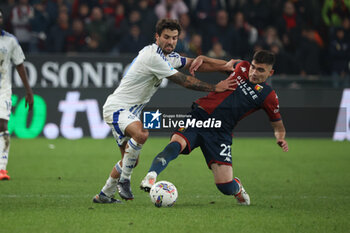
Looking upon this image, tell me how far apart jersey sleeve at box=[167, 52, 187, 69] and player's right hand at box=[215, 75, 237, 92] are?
22.1 inches

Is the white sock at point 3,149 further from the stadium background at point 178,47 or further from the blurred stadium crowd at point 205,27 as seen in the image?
the blurred stadium crowd at point 205,27

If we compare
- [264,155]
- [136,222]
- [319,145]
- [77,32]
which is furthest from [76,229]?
[77,32]

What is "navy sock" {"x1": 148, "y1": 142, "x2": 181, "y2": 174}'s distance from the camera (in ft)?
22.9

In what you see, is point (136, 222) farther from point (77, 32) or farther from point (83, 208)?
point (77, 32)

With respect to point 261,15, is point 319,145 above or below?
below

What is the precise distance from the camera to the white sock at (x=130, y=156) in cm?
731

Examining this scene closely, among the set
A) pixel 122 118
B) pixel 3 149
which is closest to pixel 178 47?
pixel 3 149

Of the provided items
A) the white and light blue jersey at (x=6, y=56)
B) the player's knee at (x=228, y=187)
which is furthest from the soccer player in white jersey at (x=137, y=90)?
the white and light blue jersey at (x=6, y=56)

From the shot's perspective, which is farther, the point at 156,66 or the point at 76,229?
the point at 156,66

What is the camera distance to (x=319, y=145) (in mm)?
15234

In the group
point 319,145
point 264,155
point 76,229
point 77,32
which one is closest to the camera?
point 76,229

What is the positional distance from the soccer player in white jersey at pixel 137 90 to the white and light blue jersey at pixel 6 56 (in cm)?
261

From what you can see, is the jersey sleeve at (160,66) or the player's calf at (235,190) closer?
the jersey sleeve at (160,66)

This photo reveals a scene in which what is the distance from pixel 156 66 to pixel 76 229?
2099 mm
